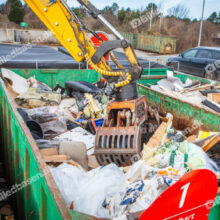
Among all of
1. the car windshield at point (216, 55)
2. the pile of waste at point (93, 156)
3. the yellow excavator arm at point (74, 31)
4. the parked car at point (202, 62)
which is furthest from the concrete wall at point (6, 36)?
the yellow excavator arm at point (74, 31)

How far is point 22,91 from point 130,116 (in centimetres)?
343

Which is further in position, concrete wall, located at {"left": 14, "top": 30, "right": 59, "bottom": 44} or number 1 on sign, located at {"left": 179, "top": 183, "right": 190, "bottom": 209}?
concrete wall, located at {"left": 14, "top": 30, "right": 59, "bottom": 44}

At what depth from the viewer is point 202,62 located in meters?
10.3

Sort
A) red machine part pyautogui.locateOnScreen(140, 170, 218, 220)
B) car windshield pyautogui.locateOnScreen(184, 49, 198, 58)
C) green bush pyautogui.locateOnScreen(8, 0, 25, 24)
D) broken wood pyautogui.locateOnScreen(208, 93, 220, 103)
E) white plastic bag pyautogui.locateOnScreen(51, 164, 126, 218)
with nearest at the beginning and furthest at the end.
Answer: red machine part pyautogui.locateOnScreen(140, 170, 218, 220) < white plastic bag pyautogui.locateOnScreen(51, 164, 126, 218) < broken wood pyautogui.locateOnScreen(208, 93, 220, 103) < car windshield pyautogui.locateOnScreen(184, 49, 198, 58) < green bush pyautogui.locateOnScreen(8, 0, 25, 24)

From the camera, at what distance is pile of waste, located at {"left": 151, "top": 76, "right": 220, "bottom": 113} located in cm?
522

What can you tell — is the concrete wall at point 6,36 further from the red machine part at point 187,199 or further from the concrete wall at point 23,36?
the red machine part at point 187,199

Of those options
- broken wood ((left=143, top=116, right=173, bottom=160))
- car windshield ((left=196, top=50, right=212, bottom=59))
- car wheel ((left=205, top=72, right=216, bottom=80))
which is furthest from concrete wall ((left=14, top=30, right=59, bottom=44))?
broken wood ((left=143, top=116, right=173, bottom=160))

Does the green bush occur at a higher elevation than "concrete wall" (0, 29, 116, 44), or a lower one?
higher

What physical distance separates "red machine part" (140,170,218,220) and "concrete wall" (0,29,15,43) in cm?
3288

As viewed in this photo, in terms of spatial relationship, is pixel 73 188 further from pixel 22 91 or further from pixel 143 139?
pixel 22 91

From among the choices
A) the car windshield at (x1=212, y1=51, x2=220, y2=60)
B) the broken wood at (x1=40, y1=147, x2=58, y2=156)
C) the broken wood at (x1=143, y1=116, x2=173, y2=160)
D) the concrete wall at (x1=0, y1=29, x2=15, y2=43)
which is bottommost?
the broken wood at (x1=40, y1=147, x2=58, y2=156)

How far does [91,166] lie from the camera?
3.46 meters

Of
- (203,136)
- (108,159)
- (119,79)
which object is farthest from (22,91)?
(203,136)

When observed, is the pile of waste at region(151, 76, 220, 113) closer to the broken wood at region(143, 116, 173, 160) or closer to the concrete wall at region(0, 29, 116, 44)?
the broken wood at region(143, 116, 173, 160)
